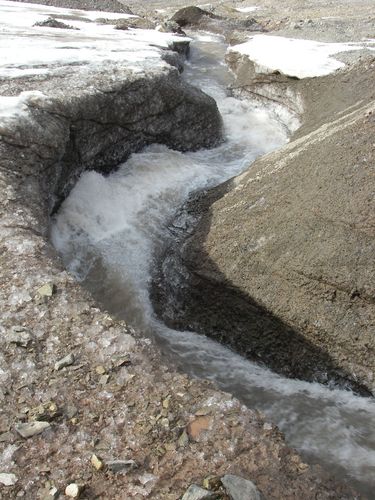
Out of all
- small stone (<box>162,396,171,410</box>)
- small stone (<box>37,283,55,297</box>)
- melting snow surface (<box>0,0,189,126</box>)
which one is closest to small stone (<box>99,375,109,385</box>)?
small stone (<box>162,396,171,410</box>)

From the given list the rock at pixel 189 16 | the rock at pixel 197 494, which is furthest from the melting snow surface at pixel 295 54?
the rock at pixel 197 494

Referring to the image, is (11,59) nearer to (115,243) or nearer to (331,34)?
(115,243)

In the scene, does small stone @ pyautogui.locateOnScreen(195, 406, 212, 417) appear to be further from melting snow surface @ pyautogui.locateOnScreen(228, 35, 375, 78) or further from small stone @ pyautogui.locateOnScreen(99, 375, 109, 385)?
melting snow surface @ pyautogui.locateOnScreen(228, 35, 375, 78)

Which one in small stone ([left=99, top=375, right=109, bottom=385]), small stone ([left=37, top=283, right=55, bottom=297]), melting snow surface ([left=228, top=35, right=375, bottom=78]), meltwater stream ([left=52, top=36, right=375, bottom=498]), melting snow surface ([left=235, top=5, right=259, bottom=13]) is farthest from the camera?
melting snow surface ([left=235, top=5, right=259, bottom=13])

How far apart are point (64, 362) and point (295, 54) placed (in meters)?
11.1

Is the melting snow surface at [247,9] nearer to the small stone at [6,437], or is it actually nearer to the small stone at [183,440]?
the small stone at [183,440]

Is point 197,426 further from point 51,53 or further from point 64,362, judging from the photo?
point 51,53

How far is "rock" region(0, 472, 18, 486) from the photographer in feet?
9.09

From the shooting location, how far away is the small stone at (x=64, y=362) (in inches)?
136

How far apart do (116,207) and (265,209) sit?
248 cm

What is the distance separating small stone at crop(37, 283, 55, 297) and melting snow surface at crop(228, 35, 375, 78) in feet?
28.2

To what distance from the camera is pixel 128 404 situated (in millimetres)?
3238

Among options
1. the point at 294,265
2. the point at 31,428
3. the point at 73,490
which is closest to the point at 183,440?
the point at 73,490

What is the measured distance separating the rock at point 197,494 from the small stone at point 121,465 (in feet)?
1.22
